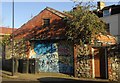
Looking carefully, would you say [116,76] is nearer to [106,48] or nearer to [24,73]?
[106,48]

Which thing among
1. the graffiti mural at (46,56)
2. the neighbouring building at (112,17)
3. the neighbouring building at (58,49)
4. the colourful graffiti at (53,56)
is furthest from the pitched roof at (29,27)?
the neighbouring building at (112,17)

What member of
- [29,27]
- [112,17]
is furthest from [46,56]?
[112,17]

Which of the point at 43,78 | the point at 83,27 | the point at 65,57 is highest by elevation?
the point at 83,27

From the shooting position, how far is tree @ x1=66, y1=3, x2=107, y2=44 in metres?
25.8

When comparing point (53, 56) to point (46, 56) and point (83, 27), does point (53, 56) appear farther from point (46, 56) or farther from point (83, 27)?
point (83, 27)

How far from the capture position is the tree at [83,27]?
25828 mm

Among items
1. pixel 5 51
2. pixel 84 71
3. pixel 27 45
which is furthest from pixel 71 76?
pixel 5 51

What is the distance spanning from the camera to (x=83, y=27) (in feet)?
84.9

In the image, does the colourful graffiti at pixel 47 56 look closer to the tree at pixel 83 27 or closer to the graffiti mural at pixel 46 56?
the graffiti mural at pixel 46 56

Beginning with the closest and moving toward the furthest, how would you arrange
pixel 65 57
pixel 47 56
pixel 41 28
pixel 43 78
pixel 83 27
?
pixel 43 78 → pixel 83 27 → pixel 65 57 → pixel 47 56 → pixel 41 28

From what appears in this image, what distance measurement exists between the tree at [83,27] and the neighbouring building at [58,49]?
0.65 meters

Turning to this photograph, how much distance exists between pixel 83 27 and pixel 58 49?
3.52 meters

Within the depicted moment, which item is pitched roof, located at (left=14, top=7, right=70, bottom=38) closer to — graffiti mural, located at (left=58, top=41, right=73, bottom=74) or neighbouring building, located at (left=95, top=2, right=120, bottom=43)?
graffiti mural, located at (left=58, top=41, right=73, bottom=74)

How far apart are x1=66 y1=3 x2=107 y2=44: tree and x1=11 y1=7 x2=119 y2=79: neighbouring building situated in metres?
0.65
